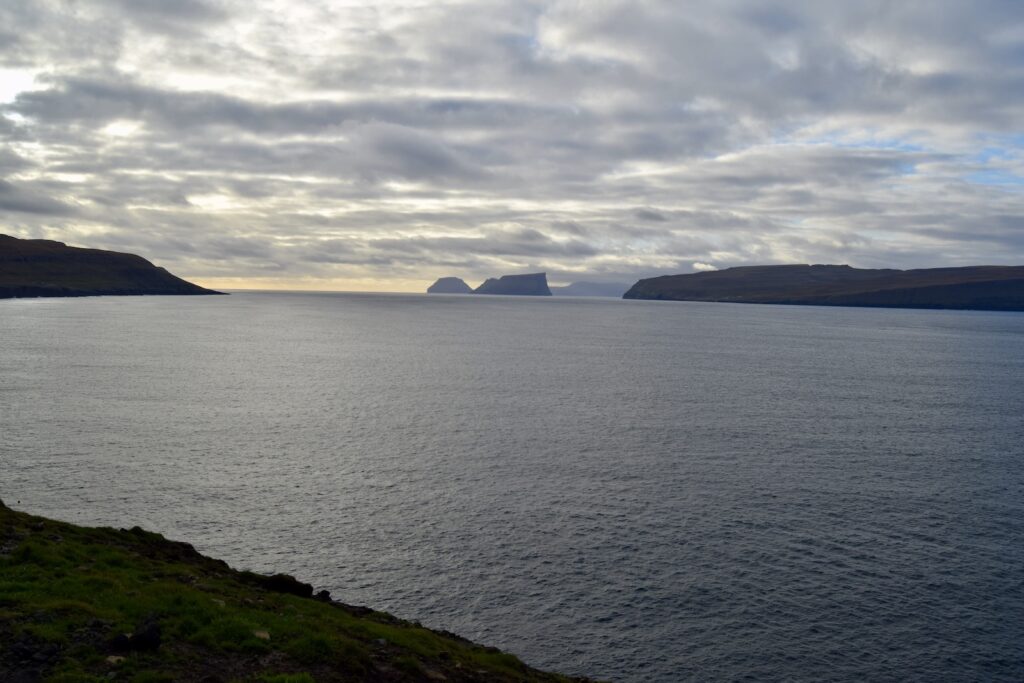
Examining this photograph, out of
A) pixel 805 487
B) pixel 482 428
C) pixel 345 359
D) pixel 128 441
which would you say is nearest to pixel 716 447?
pixel 805 487

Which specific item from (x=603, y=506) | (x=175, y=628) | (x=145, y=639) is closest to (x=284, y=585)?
(x=175, y=628)

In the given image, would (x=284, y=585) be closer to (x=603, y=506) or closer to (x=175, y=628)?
(x=175, y=628)

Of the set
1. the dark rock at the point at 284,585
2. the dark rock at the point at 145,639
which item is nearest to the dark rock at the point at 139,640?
the dark rock at the point at 145,639

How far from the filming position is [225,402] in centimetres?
11325

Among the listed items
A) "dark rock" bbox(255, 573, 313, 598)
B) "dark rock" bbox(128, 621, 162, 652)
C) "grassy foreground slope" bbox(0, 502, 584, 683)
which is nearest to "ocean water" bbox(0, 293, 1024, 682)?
"dark rock" bbox(255, 573, 313, 598)

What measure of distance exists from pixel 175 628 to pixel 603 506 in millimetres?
44047

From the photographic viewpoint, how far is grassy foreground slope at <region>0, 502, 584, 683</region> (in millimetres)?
23875

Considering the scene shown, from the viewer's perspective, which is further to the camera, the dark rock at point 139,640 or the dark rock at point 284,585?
the dark rock at point 284,585

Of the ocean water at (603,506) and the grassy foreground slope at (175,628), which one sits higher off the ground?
the grassy foreground slope at (175,628)

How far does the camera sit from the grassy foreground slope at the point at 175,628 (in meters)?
23.9

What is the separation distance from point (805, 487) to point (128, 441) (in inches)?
3123

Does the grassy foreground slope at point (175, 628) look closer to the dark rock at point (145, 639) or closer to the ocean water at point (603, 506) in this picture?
the dark rock at point (145, 639)

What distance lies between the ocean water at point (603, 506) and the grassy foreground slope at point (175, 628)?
10.8 metres

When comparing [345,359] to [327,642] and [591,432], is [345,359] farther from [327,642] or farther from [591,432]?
[327,642]
